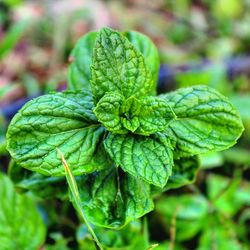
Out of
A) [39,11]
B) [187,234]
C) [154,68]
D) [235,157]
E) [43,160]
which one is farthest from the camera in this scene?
[39,11]

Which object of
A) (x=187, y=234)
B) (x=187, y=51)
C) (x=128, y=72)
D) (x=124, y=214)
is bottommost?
(x=187, y=234)

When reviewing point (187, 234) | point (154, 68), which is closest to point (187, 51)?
point (187, 234)

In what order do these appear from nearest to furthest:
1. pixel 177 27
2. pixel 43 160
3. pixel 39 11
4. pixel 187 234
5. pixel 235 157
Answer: pixel 43 160 < pixel 187 234 < pixel 235 157 < pixel 39 11 < pixel 177 27

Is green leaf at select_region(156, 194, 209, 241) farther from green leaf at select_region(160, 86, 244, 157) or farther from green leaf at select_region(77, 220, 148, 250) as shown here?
green leaf at select_region(160, 86, 244, 157)

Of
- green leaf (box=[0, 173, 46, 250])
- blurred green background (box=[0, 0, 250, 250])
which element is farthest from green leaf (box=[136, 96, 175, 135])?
green leaf (box=[0, 173, 46, 250])

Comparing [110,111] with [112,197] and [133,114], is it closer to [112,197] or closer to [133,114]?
[133,114]

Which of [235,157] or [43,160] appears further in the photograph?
[235,157]

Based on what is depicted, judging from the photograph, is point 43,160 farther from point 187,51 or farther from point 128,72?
point 187,51

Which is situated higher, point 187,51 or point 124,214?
point 124,214
